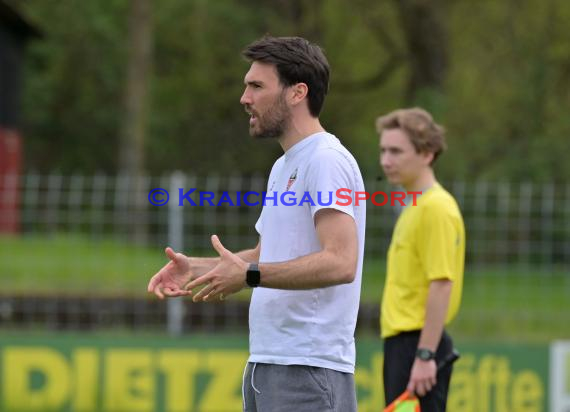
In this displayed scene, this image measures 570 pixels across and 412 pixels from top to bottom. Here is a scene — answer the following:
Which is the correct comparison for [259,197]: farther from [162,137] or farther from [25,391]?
[162,137]

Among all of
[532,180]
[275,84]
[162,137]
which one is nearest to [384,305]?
[275,84]

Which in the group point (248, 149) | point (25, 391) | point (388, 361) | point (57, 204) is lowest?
point (25, 391)

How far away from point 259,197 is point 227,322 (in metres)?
0.93

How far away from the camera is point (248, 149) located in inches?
875

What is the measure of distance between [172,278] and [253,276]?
0.45m

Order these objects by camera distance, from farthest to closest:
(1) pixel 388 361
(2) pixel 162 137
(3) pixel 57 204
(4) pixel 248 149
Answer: (2) pixel 162 137 < (4) pixel 248 149 < (3) pixel 57 204 < (1) pixel 388 361

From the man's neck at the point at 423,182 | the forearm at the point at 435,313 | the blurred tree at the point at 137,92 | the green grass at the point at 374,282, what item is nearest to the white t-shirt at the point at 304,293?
the forearm at the point at 435,313

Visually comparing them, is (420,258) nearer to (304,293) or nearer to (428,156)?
(428,156)

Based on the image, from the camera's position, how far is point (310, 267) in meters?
3.21

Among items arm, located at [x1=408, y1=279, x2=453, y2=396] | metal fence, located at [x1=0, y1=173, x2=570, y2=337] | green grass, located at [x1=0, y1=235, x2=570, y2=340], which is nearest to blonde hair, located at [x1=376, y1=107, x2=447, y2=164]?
arm, located at [x1=408, y1=279, x2=453, y2=396]

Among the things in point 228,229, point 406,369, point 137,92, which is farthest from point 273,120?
point 137,92

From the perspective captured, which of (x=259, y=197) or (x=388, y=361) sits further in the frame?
(x=259, y=197)

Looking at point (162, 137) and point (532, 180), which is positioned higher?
point (162, 137)

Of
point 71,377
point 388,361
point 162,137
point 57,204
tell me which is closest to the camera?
point 388,361
